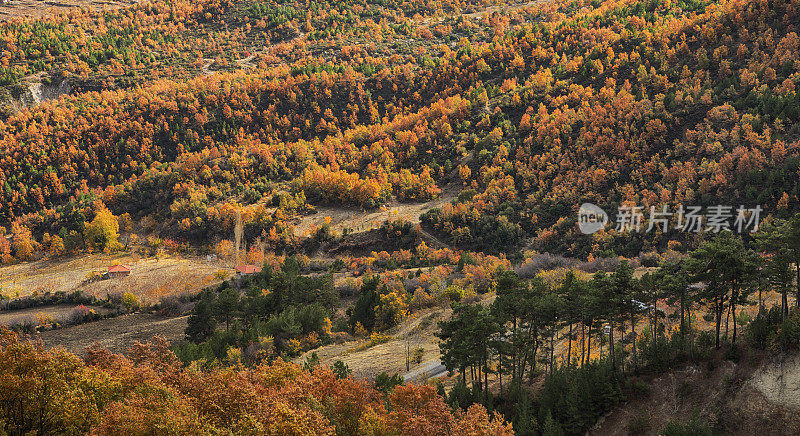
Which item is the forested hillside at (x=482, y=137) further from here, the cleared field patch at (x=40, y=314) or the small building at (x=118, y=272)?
the cleared field patch at (x=40, y=314)

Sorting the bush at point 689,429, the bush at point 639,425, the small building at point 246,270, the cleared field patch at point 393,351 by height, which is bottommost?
the small building at point 246,270

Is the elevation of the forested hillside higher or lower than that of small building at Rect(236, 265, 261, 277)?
higher

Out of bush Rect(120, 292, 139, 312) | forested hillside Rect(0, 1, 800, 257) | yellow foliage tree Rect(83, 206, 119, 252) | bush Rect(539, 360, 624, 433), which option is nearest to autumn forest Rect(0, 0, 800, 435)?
bush Rect(539, 360, 624, 433)

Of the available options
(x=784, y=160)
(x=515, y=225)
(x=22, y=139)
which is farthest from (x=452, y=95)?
(x=22, y=139)

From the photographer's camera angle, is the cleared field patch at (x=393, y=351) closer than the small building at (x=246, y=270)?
Yes

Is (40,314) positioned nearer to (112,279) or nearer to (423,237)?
(112,279)

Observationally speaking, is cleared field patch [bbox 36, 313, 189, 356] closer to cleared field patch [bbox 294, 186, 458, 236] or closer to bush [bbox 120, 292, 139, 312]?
bush [bbox 120, 292, 139, 312]

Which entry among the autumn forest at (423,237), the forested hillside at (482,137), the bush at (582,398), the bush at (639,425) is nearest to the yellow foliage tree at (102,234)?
the autumn forest at (423,237)

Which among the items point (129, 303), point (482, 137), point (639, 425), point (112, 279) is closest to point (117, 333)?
point (129, 303)
